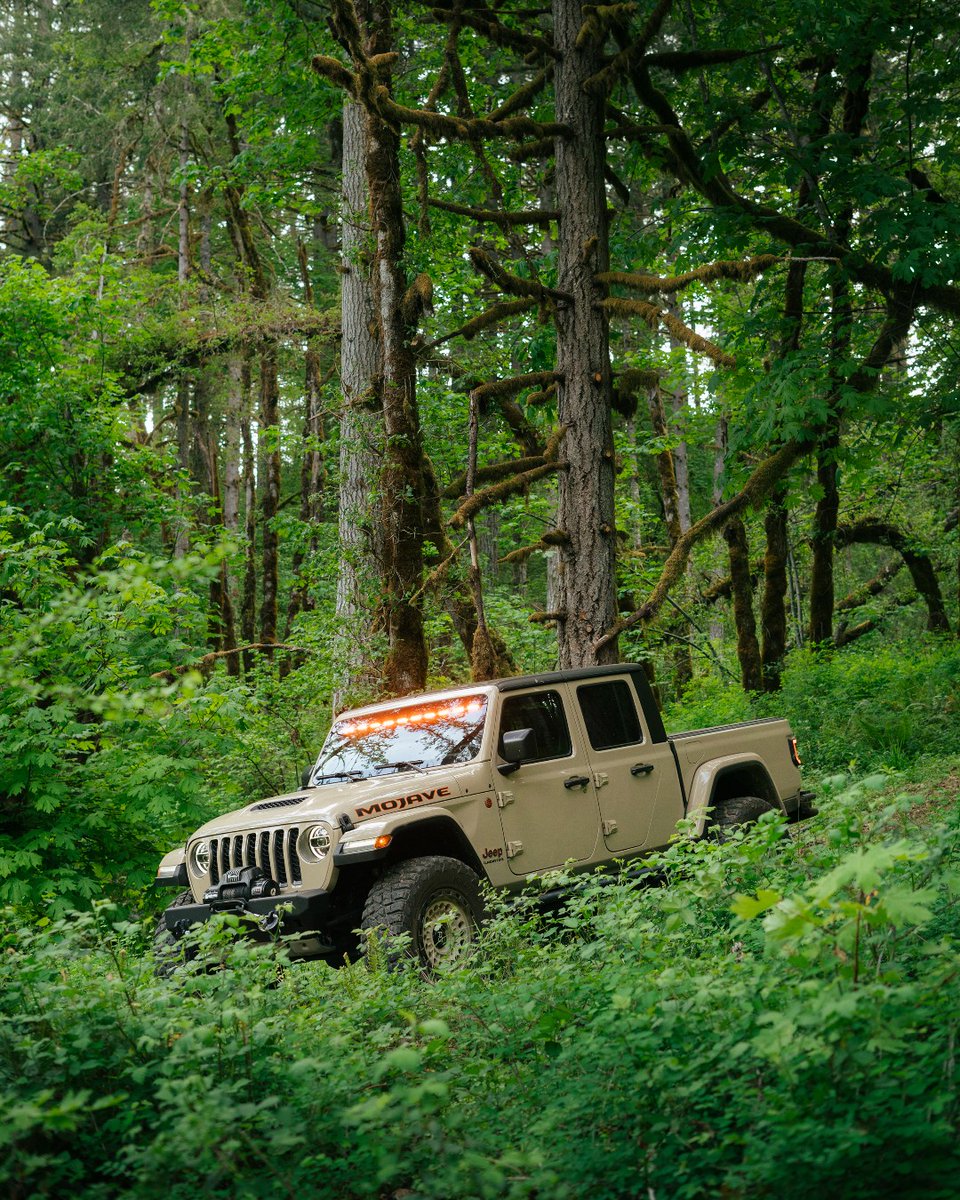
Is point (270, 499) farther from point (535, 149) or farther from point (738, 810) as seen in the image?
point (738, 810)

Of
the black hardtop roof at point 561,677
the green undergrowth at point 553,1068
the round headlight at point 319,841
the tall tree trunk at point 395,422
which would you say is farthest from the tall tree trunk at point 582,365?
the green undergrowth at point 553,1068

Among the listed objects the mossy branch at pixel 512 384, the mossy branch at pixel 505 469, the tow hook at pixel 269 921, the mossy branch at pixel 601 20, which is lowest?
the tow hook at pixel 269 921

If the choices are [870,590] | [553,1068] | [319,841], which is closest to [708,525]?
[319,841]

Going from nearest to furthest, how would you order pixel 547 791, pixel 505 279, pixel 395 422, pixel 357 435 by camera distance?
1. pixel 547 791
2. pixel 505 279
3. pixel 395 422
4. pixel 357 435

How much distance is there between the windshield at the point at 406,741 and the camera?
23.3 feet

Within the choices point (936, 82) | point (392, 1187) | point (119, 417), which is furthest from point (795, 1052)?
point (119, 417)

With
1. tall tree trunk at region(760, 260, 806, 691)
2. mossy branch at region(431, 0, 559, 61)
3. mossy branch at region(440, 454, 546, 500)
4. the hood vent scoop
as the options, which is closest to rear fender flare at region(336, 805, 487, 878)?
the hood vent scoop

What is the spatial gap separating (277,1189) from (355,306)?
1138 cm

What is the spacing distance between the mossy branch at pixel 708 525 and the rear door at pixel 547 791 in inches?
99.1

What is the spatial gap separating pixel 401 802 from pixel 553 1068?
2622mm

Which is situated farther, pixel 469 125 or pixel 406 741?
pixel 469 125

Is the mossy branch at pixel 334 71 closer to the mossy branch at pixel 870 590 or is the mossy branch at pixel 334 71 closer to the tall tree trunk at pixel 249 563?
the mossy branch at pixel 870 590

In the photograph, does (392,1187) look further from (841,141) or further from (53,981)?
(841,141)

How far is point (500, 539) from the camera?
20.7 m
